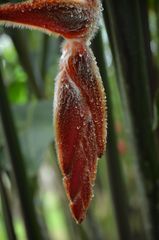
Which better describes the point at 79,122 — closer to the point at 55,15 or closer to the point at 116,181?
the point at 55,15

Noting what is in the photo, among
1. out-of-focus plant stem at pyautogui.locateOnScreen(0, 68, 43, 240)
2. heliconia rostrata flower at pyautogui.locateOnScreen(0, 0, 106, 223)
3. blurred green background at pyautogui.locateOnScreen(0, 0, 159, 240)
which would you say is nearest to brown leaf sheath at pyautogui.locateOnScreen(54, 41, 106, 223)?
heliconia rostrata flower at pyautogui.locateOnScreen(0, 0, 106, 223)

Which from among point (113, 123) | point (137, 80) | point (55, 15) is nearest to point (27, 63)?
point (113, 123)

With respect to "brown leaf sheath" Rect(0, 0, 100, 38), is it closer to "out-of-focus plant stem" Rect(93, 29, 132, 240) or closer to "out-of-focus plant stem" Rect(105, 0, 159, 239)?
"out-of-focus plant stem" Rect(105, 0, 159, 239)

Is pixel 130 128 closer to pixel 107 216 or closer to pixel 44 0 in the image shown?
pixel 44 0

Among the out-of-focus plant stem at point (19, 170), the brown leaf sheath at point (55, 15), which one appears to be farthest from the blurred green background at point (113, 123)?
the brown leaf sheath at point (55, 15)

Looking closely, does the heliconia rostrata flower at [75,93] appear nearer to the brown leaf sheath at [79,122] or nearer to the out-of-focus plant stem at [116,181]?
the brown leaf sheath at [79,122]

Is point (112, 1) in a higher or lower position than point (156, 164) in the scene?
higher

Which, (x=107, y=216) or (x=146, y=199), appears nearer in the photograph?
(x=146, y=199)

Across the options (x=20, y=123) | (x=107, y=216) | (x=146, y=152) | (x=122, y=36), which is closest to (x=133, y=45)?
(x=122, y=36)
